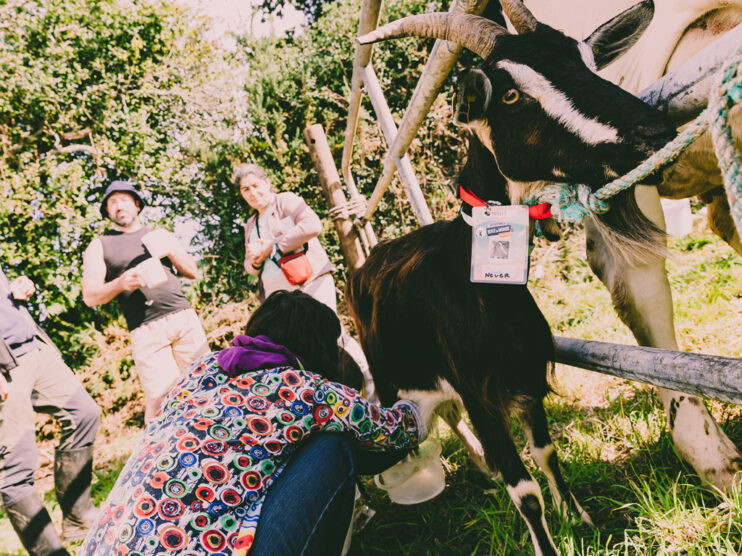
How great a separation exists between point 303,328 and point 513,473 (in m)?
1.07

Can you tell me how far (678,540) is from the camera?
5.12 ft

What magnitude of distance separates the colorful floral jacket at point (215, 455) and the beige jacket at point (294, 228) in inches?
62.3

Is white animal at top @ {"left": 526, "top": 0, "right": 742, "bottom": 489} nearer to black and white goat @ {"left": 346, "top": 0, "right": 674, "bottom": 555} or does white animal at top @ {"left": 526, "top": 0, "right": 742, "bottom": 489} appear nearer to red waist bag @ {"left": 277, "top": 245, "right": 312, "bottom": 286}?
black and white goat @ {"left": 346, "top": 0, "right": 674, "bottom": 555}

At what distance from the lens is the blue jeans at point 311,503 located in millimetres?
1444

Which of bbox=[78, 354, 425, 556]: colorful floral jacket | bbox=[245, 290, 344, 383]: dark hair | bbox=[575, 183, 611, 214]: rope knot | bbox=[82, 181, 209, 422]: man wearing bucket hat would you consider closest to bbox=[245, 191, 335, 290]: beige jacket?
bbox=[82, 181, 209, 422]: man wearing bucket hat

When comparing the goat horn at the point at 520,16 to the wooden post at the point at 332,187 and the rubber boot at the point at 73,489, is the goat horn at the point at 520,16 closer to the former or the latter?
the wooden post at the point at 332,187

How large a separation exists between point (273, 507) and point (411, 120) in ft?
6.80

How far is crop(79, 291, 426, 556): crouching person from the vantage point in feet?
4.44

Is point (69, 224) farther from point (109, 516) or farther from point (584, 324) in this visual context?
point (584, 324)

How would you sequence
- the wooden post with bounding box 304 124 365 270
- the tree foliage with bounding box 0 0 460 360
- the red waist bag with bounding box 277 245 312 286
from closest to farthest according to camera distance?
the red waist bag with bounding box 277 245 312 286
the wooden post with bounding box 304 124 365 270
the tree foliage with bounding box 0 0 460 360

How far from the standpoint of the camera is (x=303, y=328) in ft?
6.21

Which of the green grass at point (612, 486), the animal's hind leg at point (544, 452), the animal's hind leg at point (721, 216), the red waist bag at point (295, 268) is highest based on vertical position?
the red waist bag at point (295, 268)

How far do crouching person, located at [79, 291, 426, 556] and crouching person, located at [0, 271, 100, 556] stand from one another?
204cm

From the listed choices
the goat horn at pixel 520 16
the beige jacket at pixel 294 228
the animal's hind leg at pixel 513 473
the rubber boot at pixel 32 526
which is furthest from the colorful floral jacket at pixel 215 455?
the rubber boot at pixel 32 526
